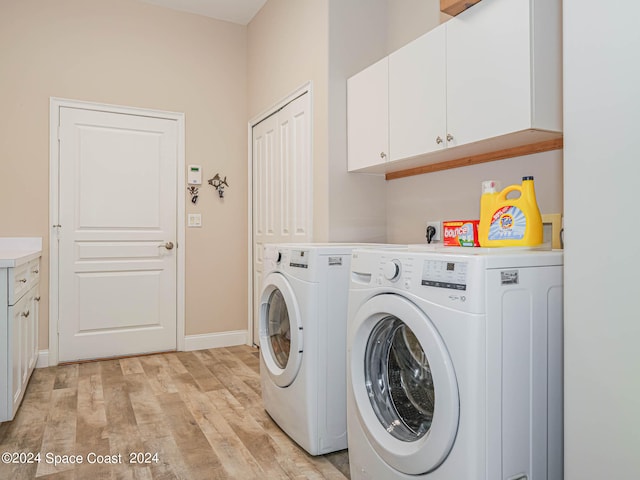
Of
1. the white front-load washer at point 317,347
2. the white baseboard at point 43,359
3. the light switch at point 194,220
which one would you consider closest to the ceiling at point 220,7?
the light switch at point 194,220

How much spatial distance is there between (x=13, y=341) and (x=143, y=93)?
218 cm

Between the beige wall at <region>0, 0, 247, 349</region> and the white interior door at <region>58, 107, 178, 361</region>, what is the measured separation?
0.14 meters

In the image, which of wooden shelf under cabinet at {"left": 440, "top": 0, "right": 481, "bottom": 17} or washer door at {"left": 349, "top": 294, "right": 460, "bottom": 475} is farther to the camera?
wooden shelf under cabinet at {"left": 440, "top": 0, "right": 481, "bottom": 17}

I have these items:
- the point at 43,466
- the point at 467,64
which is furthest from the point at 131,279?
the point at 467,64

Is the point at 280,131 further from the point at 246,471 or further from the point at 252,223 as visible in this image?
the point at 246,471

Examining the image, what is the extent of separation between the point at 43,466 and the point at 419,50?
244cm

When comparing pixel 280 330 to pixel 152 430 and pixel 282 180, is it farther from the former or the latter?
pixel 282 180

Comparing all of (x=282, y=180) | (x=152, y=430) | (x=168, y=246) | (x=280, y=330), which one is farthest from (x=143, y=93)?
(x=152, y=430)

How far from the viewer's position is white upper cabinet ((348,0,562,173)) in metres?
1.60

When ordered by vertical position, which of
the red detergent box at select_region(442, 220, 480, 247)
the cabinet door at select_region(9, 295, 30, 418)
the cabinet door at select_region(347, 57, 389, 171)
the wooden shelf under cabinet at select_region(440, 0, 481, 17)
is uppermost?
the wooden shelf under cabinet at select_region(440, 0, 481, 17)

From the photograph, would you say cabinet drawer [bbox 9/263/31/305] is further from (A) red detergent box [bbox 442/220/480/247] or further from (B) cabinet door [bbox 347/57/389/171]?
(A) red detergent box [bbox 442/220/480/247]

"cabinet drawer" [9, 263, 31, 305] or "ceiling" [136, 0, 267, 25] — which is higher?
"ceiling" [136, 0, 267, 25]

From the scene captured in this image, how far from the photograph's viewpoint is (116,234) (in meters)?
3.52

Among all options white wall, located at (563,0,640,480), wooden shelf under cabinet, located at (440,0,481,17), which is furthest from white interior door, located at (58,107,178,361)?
white wall, located at (563,0,640,480)
